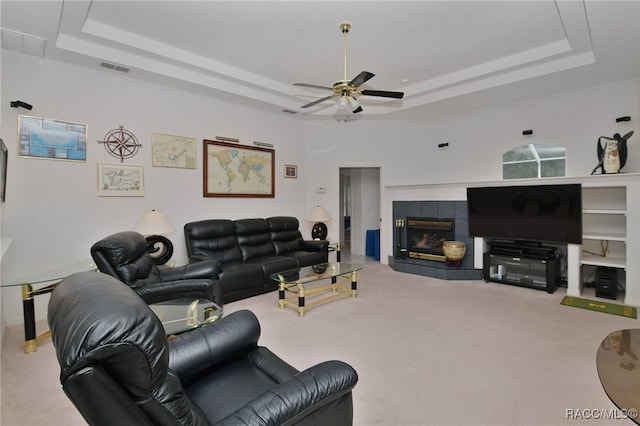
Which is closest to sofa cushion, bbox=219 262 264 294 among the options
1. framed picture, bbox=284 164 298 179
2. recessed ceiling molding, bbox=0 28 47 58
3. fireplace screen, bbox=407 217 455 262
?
framed picture, bbox=284 164 298 179

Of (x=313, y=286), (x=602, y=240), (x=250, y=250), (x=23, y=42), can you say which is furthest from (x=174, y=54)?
(x=602, y=240)

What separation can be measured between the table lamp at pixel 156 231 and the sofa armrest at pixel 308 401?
10.7ft

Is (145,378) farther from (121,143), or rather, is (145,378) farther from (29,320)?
(121,143)

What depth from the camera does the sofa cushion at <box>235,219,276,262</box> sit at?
15.9 feet

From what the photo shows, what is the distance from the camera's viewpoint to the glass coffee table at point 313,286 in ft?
11.9

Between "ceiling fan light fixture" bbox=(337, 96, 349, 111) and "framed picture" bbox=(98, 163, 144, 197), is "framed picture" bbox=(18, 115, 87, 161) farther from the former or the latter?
"ceiling fan light fixture" bbox=(337, 96, 349, 111)

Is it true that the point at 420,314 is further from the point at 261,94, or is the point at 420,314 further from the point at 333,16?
the point at 261,94

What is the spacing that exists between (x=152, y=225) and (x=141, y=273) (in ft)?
3.44

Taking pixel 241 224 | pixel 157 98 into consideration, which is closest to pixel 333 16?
pixel 157 98

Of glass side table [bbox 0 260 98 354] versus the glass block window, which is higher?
the glass block window

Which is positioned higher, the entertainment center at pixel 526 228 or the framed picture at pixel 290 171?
the framed picture at pixel 290 171

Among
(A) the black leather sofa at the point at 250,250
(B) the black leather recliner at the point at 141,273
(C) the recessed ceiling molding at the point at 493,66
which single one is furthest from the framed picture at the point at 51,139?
(C) the recessed ceiling molding at the point at 493,66

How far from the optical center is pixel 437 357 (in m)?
2.61

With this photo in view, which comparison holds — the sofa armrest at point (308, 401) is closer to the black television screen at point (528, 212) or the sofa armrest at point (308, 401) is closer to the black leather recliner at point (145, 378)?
the black leather recliner at point (145, 378)
